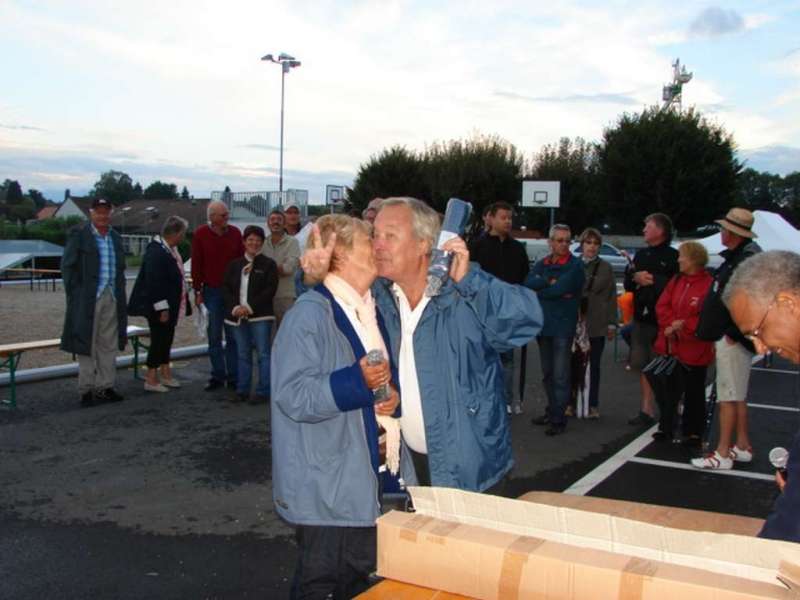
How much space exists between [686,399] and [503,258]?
7.32 feet

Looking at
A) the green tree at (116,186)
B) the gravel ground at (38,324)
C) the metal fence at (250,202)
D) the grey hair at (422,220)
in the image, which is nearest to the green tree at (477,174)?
the metal fence at (250,202)

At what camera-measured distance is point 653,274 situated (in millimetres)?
A: 7680

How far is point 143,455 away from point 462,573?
5215 mm

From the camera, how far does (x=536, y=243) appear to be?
130ft

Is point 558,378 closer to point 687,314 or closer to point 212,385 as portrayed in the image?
point 687,314

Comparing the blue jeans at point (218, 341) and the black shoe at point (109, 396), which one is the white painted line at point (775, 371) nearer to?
the blue jeans at point (218, 341)

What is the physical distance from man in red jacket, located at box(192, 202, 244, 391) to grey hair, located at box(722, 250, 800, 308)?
725 cm

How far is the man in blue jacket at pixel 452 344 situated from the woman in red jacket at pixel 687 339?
4.25m

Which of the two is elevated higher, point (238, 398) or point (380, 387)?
point (380, 387)

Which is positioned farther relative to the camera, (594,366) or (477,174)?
(477,174)

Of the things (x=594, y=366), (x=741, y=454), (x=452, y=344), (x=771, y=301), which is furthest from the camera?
(x=594, y=366)

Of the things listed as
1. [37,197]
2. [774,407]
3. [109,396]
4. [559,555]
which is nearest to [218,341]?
[109,396]

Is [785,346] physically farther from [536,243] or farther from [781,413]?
[536,243]

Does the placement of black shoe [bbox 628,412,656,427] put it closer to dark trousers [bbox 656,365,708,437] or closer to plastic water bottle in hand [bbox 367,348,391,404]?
dark trousers [bbox 656,365,708,437]
